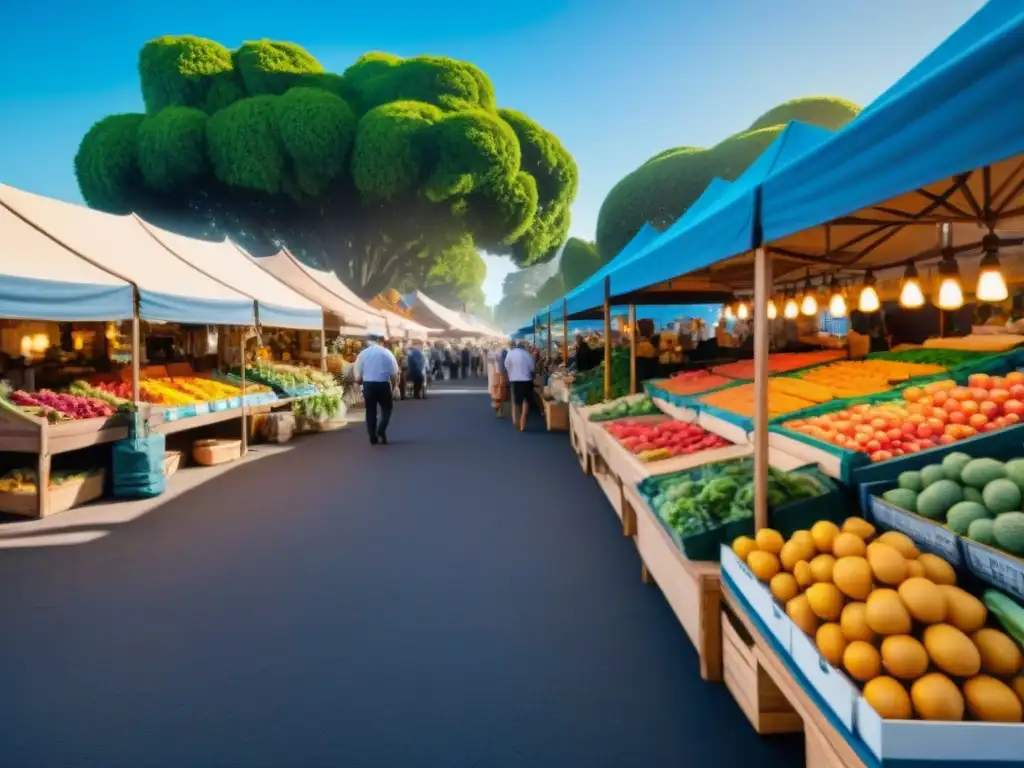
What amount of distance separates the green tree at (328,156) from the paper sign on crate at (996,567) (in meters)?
26.1

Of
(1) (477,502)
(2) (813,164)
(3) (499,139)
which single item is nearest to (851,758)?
(2) (813,164)

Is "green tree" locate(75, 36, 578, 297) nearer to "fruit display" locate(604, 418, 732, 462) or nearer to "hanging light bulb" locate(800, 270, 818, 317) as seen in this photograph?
"hanging light bulb" locate(800, 270, 818, 317)

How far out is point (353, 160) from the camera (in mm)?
27031

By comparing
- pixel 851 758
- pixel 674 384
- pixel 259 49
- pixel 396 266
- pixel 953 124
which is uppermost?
pixel 259 49

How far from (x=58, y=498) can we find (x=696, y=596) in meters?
6.45

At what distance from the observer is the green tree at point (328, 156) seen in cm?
2659

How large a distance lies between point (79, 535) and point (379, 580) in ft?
10.2

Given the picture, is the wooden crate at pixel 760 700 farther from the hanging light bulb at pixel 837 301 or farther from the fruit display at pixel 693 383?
the hanging light bulb at pixel 837 301

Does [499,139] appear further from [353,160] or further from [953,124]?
[953,124]

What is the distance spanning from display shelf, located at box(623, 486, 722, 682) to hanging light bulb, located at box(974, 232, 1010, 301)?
1.94m

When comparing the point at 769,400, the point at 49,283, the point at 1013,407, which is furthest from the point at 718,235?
the point at 49,283

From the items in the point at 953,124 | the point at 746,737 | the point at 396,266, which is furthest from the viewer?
the point at 396,266

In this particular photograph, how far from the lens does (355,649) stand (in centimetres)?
365

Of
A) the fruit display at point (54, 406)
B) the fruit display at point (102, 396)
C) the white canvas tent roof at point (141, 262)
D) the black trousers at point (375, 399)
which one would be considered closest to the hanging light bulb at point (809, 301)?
the black trousers at point (375, 399)
